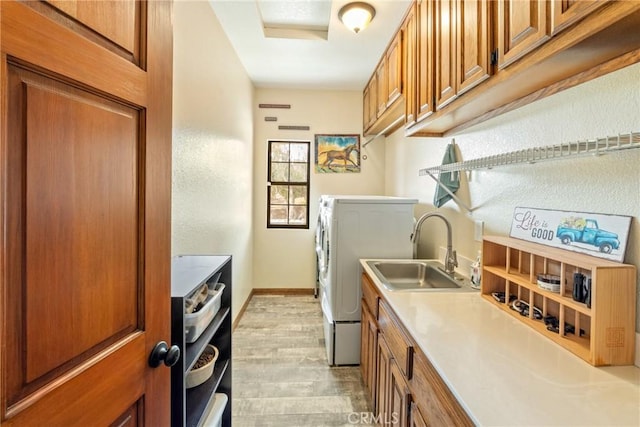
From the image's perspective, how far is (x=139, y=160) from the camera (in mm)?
821

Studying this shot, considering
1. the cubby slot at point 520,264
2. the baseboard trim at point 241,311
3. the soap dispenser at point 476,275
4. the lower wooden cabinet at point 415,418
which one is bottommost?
the baseboard trim at point 241,311

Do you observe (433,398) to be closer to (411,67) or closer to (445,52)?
(445,52)

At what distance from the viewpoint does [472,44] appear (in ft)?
4.31

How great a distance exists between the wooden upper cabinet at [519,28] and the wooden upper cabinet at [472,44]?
3.2 inches

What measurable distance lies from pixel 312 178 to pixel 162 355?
344cm

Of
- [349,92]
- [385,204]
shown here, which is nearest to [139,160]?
[385,204]

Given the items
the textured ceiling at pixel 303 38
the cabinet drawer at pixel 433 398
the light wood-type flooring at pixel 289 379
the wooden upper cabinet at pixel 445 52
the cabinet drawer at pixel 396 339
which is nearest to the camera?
the cabinet drawer at pixel 433 398

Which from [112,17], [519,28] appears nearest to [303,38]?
[519,28]

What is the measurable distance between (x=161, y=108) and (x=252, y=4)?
6.03ft

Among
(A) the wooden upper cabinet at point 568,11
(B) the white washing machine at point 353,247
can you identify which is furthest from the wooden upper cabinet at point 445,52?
(B) the white washing machine at point 353,247

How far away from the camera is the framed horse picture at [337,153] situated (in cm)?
417

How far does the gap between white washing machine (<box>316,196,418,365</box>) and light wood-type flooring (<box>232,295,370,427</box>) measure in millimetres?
240

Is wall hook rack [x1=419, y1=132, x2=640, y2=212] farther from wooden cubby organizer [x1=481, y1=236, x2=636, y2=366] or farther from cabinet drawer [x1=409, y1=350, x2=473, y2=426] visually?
cabinet drawer [x1=409, y1=350, x2=473, y2=426]

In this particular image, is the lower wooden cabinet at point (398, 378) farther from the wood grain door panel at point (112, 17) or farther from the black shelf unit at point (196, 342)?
the wood grain door panel at point (112, 17)
